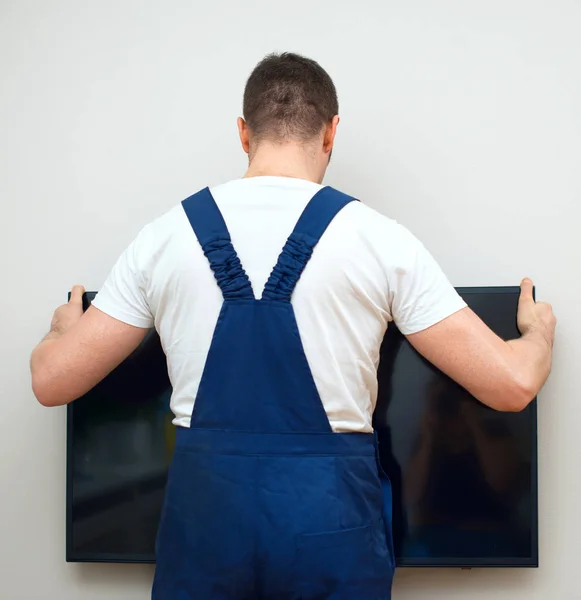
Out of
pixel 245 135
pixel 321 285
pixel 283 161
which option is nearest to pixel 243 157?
pixel 245 135

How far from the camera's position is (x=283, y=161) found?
59.1 inches

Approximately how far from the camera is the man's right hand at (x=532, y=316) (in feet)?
5.88

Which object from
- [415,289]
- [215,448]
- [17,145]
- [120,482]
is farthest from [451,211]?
[17,145]

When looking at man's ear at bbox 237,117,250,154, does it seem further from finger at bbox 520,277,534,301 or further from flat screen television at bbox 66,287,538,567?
finger at bbox 520,277,534,301

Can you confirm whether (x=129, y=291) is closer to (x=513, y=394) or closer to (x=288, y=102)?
(x=288, y=102)

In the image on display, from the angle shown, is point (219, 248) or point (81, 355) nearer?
point (219, 248)

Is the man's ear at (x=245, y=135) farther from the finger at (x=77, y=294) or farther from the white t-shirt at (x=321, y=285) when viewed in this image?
the finger at (x=77, y=294)

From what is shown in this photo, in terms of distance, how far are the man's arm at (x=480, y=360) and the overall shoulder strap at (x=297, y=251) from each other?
0.29 m

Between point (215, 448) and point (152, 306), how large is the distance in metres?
0.33

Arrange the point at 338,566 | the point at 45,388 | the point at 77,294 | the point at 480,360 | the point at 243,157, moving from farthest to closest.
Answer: the point at 243,157 → the point at 77,294 → the point at 45,388 → the point at 480,360 → the point at 338,566

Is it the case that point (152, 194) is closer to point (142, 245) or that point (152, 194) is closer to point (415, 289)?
point (142, 245)

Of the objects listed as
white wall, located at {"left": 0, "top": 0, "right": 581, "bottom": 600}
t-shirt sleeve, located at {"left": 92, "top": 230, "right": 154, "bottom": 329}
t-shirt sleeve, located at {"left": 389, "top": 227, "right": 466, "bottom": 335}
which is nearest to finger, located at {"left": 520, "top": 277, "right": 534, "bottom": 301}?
white wall, located at {"left": 0, "top": 0, "right": 581, "bottom": 600}

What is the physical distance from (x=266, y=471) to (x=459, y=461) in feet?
2.39

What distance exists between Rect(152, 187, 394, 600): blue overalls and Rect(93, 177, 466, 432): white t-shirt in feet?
0.08
